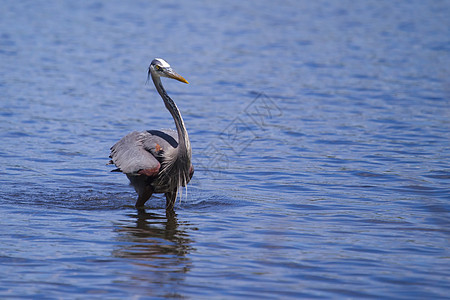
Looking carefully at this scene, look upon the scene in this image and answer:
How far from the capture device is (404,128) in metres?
12.7

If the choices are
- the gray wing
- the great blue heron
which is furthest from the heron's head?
the gray wing

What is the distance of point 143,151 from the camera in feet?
26.3

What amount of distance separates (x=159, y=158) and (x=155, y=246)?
53.1 inches

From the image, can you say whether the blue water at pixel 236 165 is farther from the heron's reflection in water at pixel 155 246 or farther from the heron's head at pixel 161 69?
the heron's head at pixel 161 69

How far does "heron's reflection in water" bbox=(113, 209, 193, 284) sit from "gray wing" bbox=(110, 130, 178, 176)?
0.64 meters

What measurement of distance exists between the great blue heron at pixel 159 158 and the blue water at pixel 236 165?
0.40 m

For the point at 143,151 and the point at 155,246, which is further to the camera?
the point at 143,151

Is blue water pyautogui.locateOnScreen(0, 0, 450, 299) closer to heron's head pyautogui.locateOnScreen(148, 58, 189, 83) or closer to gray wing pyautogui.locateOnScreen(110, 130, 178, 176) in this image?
gray wing pyautogui.locateOnScreen(110, 130, 178, 176)

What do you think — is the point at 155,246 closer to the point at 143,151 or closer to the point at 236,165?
the point at 143,151

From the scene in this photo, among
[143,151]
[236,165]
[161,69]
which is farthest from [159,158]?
[236,165]

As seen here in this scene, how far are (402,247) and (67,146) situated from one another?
6.57m

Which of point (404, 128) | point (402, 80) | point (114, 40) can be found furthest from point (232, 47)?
point (404, 128)

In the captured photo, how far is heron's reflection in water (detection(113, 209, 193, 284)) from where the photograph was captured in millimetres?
6258

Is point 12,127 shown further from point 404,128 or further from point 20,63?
point 404,128
